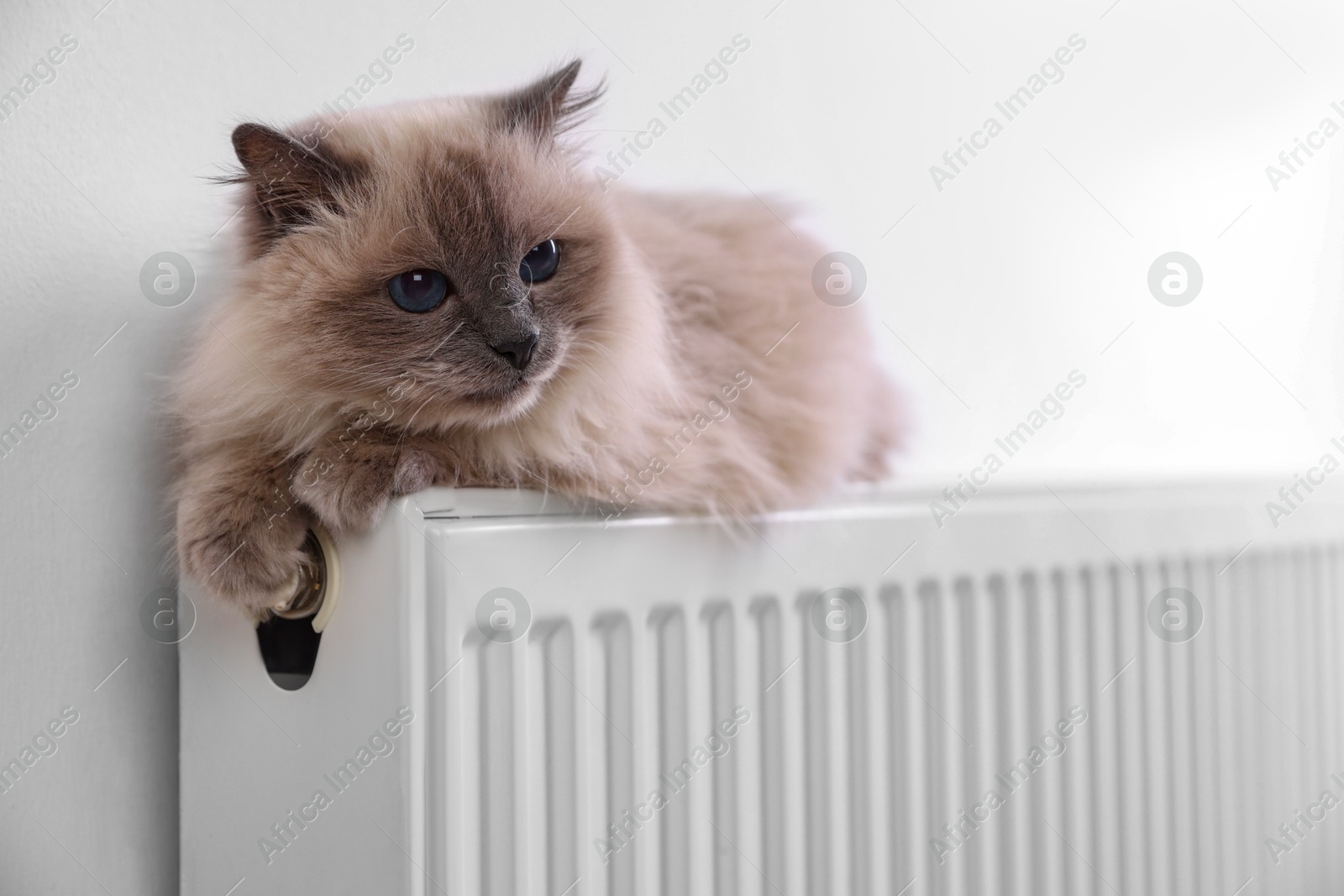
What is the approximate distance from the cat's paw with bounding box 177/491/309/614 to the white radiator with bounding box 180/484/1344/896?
0.04 m

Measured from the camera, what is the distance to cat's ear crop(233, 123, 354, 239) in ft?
2.24

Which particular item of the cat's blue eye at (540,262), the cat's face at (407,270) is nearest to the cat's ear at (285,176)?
the cat's face at (407,270)

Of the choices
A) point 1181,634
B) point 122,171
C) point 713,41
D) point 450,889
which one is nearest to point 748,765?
point 450,889

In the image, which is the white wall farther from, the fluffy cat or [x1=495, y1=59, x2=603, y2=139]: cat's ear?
[x1=495, y1=59, x2=603, y2=139]: cat's ear

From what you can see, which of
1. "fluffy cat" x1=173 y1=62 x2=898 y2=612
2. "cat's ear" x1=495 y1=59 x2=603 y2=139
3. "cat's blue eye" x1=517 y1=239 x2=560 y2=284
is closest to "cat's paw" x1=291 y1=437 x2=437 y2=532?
"fluffy cat" x1=173 y1=62 x2=898 y2=612

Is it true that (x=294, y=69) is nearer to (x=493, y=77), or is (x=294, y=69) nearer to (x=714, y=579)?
(x=493, y=77)

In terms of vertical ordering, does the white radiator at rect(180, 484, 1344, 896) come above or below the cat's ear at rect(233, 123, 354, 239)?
below

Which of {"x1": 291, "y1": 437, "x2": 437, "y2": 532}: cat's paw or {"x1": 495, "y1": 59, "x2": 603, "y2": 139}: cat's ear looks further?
{"x1": 495, "y1": 59, "x2": 603, "y2": 139}: cat's ear

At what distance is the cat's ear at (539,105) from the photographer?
0.79 metres

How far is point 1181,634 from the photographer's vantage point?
1.15 m

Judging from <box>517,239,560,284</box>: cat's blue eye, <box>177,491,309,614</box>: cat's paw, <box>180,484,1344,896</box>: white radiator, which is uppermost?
<box>517,239,560,284</box>: cat's blue eye

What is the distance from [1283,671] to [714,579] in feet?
2.92

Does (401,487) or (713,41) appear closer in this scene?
(401,487)

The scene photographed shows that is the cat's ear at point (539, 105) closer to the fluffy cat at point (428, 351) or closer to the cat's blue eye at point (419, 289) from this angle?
the fluffy cat at point (428, 351)
